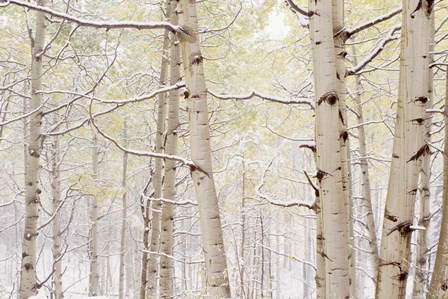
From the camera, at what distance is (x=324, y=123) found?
1.87m

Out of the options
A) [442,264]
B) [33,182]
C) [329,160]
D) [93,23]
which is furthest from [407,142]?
[33,182]

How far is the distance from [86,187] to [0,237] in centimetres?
3284

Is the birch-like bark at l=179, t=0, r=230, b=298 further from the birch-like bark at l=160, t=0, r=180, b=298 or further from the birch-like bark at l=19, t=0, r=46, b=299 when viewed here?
the birch-like bark at l=19, t=0, r=46, b=299

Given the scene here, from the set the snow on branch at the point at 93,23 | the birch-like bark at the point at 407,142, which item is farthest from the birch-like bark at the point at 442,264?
the snow on branch at the point at 93,23

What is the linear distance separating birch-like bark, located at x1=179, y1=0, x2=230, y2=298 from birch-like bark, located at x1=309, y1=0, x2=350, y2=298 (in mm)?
785

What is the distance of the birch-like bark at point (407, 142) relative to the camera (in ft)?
5.75

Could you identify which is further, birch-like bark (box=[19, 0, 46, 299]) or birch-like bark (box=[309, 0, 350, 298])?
birch-like bark (box=[19, 0, 46, 299])

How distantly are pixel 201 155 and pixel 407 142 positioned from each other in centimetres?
122

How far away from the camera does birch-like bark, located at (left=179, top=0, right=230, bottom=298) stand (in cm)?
242

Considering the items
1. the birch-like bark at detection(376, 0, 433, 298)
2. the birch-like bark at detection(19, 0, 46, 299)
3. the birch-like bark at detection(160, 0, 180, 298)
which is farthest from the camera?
the birch-like bark at detection(160, 0, 180, 298)

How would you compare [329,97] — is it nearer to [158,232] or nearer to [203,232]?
[203,232]

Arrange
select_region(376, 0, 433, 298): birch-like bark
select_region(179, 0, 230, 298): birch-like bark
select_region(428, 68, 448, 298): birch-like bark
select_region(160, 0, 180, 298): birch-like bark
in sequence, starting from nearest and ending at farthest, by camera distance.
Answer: select_region(376, 0, 433, 298): birch-like bark < select_region(428, 68, 448, 298): birch-like bark < select_region(179, 0, 230, 298): birch-like bark < select_region(160, 0, 180, 298): birch-like bark

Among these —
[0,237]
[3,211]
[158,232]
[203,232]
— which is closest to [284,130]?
[158,232]

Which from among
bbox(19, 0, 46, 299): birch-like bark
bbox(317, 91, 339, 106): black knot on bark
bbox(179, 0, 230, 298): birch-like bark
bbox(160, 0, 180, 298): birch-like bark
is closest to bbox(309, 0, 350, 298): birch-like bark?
bbox(317, 91, 339, 106): black knot on bark
